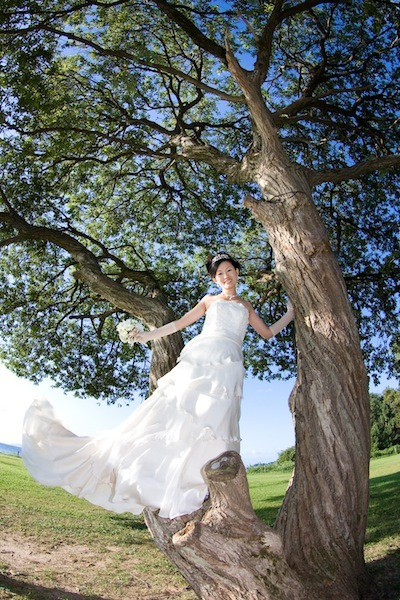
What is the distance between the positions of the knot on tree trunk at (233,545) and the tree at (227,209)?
2cm

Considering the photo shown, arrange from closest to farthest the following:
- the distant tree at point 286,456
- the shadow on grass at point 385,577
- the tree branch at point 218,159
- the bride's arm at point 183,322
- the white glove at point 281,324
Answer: the shadow on grass at point 385,577 → the bride's arm at point 183,322 → the white glove at point 281,324 → the tree branch at point 218,159 → the distant tree at point 286,456

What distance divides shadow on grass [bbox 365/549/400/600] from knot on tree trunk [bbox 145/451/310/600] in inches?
57.2

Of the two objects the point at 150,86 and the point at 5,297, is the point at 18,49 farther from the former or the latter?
the point at 5,297

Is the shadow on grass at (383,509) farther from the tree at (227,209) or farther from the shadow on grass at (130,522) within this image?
the shadow on grass at (130,522)

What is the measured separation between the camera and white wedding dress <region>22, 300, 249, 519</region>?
5.31m

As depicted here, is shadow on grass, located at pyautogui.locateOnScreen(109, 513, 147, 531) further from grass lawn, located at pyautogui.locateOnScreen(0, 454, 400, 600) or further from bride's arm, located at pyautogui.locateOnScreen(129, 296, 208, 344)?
bride's arm, located at pyautogui.locateOnScreen(129, 296, 208, 344)

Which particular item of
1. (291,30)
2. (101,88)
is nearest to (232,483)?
(101,88)

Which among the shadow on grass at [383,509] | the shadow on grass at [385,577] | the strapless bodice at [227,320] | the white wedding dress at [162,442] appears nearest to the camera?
the white wedding dress at [162,442]

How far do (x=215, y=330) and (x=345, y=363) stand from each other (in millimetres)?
1509

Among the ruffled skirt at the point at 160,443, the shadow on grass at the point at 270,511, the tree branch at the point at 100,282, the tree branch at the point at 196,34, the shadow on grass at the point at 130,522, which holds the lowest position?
the shadow on grass at the point at 270,511

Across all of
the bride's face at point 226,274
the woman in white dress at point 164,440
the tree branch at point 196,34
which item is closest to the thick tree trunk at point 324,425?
the bride's face at point 226,274

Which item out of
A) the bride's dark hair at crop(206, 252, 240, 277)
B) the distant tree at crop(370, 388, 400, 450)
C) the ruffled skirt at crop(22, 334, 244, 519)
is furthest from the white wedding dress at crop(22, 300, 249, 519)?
the distant tree at crop(370, 388, 400, 450)

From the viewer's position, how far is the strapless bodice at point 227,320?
6.20m

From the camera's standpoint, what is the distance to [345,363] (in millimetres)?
6336
